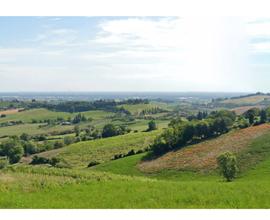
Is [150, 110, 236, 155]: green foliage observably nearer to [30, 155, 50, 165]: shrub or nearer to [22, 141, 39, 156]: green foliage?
[30, 155, 50, 165]: shrub

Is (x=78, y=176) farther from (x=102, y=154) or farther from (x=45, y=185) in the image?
(x=102, y=154)

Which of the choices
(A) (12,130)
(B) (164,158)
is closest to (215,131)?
(B) (164,158)

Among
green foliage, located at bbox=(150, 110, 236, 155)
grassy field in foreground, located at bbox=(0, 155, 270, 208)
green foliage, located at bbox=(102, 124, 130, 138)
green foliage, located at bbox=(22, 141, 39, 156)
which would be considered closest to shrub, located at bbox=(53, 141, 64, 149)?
green foliage, located at bbox=(22, 141, 39, 156)

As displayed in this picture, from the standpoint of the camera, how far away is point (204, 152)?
70500 mm

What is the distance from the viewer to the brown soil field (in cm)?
6391

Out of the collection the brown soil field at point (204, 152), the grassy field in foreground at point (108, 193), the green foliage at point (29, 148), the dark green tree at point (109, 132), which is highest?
the grassy field in foreground at point (108, 193)

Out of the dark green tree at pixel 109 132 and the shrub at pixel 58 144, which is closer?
the shrub at pixel 58 144

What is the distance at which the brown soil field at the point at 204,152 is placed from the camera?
63906 millimetres

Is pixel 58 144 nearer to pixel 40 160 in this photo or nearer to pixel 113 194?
pixel 40 160

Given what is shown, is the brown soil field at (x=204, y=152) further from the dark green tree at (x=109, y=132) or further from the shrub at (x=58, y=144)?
the dark green tree at (x=109, y=132)

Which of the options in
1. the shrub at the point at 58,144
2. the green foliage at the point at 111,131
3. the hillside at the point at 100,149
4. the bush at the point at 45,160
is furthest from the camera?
the green foliage at the point at 111,131

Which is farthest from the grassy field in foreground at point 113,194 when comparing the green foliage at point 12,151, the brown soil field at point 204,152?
the green foliage at point 12,151

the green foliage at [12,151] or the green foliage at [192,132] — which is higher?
the green foliage at [192,132]

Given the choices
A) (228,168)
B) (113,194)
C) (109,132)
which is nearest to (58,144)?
Result: (109,132)
